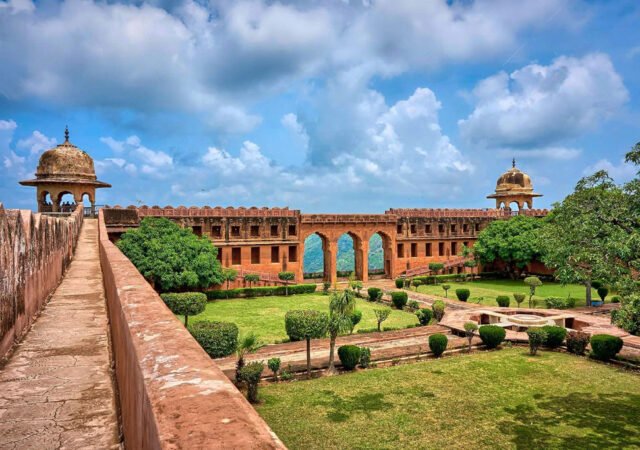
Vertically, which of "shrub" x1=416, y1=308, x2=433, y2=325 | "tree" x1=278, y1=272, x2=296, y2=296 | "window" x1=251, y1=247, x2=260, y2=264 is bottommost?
"shrub" x1=416, y1=308, x2=433, y2=325

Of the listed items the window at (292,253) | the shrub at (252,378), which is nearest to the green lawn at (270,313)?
the window at (292,253)

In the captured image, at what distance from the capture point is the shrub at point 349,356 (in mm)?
Answer: 15086

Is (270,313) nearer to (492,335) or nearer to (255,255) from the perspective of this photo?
(255,255)

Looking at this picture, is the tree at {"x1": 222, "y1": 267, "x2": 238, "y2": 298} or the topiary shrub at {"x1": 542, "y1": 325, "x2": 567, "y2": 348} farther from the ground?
the tree at {"x1": 222, "y1": 267, "x2": 238, "y2": 298}

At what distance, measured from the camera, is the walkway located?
9.44ft

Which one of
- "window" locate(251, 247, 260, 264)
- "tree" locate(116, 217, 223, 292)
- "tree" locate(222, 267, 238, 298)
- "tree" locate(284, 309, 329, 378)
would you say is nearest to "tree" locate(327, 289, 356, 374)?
"tree" locate(284, 309, 329, 378)

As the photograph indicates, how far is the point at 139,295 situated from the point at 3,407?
1.18 m

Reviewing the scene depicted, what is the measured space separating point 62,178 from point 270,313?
16.2 meters

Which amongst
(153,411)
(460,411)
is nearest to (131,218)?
(460,411)

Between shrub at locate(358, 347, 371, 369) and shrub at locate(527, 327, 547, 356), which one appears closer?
shrub at locate(358, 347, 371, 369)

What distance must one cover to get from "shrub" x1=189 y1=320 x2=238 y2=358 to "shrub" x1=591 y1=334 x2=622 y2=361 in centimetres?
1252

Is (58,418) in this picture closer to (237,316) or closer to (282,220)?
(237,316)

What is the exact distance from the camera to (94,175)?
101ft

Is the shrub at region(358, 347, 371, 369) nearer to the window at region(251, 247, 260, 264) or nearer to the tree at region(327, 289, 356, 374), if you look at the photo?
the tree at region(327, 289, 356, 374)
